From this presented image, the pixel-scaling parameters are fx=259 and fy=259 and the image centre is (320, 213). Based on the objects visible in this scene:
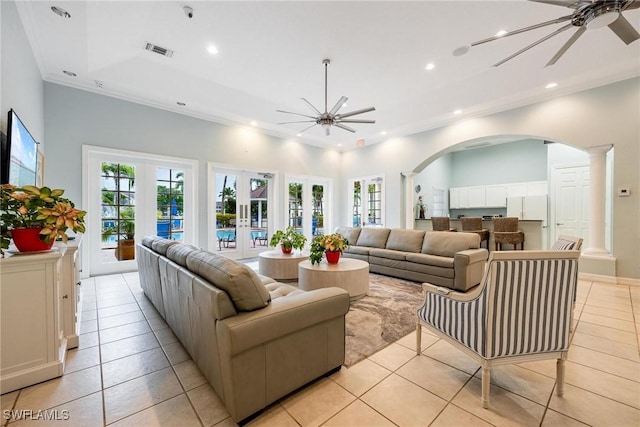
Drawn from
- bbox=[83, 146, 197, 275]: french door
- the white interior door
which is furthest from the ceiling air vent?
the white interior door

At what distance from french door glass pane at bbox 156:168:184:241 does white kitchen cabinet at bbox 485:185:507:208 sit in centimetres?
874

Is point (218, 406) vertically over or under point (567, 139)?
under

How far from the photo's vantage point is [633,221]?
13.1 feet

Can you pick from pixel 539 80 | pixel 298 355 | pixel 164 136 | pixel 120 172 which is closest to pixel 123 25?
pixel 164 136

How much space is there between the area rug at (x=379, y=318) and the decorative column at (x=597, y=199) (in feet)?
10.4

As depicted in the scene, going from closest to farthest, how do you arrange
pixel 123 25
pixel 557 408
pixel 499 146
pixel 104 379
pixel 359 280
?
pixel 557 408
pixel 104 379
pixel 123 25
pixel 359 280
pixel 499 146

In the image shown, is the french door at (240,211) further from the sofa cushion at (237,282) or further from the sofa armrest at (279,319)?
the sofa armrest at (279,319)

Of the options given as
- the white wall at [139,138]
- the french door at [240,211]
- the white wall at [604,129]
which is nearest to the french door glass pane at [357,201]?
the white wall at [139,138]

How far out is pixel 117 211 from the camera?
477 centimetres

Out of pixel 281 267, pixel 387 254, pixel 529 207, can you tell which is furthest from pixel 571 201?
pixel 281 267

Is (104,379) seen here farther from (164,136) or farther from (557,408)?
(164,136)

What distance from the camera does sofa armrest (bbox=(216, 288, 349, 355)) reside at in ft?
4.34

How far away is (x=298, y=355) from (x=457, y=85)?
4.76 metres

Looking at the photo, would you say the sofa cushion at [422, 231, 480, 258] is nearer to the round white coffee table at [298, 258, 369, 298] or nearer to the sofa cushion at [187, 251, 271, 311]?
the round white coffee table at [298, 258, 369, 298]
